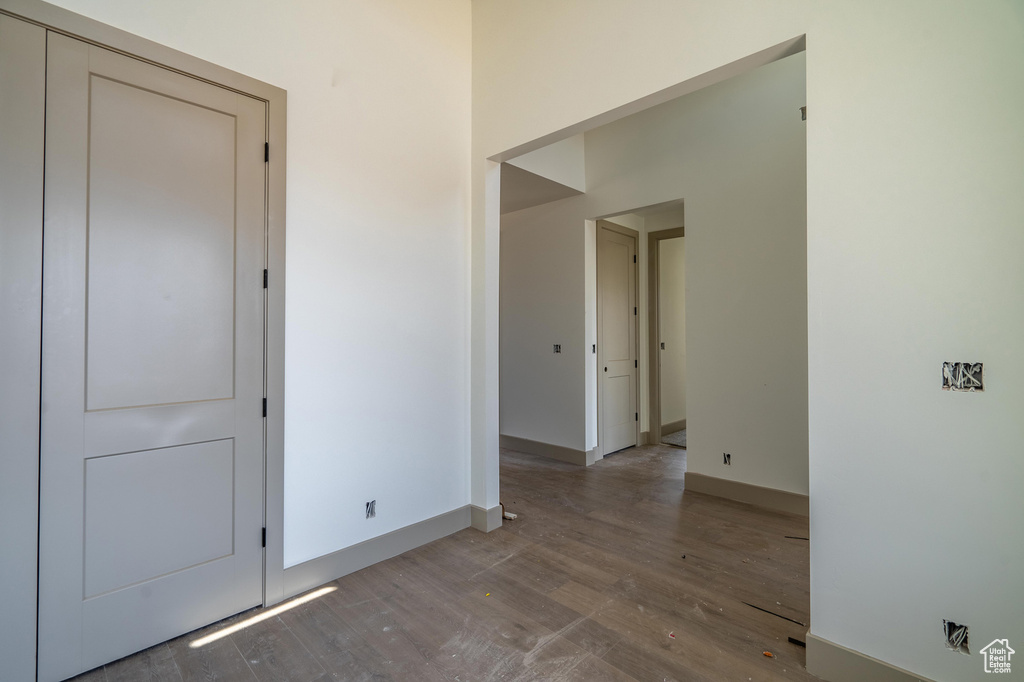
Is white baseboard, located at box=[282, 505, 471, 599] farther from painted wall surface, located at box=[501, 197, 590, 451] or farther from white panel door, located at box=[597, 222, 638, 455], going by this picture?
white panel door, located at box=[597, 222, 638, 455]

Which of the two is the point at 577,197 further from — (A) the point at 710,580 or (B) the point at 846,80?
(A) the point at 710,580

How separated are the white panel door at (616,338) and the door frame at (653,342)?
22 cm

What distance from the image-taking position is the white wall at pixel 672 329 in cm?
646

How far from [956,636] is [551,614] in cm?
149

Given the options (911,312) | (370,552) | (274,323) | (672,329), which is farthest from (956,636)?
(672,329)

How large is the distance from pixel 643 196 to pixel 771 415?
222cm

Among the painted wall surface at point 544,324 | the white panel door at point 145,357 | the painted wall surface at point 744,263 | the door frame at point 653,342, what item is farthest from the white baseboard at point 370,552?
the door frame at point 653,342

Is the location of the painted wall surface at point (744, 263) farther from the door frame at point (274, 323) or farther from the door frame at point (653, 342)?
the door frame at point (274, 323)

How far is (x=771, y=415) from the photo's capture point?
3656 mm

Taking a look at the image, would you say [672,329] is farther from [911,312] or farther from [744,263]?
[911,312]

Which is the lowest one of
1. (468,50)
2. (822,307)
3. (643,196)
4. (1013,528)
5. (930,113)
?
(1013,528)

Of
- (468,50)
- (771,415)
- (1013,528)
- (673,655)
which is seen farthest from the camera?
(771,415)

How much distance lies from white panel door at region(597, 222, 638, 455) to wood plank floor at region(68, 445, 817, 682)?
1.90 m

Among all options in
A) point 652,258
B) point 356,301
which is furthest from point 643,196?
point 356,301
